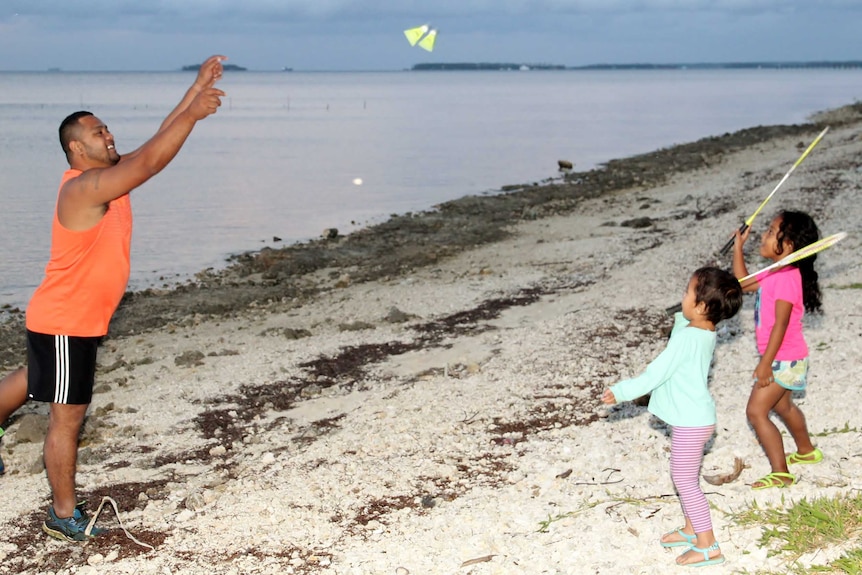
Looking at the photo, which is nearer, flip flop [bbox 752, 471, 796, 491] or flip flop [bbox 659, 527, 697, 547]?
flip flop [bbox 659, 527, 697, 547]

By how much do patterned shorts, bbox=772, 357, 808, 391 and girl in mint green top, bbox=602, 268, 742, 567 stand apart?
841 millimetres

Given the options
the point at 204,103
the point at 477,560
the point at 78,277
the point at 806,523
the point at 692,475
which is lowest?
the point at 477,560

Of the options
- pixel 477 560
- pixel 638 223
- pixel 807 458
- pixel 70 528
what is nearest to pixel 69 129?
pixel 70 528

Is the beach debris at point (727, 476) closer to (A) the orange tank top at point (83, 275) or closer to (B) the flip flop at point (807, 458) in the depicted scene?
(B) the flip flop at point (807, 458)

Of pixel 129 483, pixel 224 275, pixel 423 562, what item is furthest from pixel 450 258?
pixel 423 562

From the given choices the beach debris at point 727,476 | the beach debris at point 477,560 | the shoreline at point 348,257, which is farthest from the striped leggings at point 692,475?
the shoreline at point 348,257

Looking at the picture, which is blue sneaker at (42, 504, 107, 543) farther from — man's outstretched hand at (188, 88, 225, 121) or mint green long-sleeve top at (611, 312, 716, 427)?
mint green long-sleeve top at (611, 312, 716, 427)

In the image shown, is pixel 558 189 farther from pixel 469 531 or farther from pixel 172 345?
pixel 469 531

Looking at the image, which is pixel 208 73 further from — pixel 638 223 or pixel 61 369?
pixel 638 223

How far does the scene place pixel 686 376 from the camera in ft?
14.7

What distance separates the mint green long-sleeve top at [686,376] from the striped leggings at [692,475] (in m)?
0.06

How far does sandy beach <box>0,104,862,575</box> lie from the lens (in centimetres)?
497

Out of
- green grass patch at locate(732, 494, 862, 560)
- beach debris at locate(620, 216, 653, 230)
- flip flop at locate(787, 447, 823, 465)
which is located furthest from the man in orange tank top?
beach debris at locate(620, 216, 653, 230)

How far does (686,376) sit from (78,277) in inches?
130
